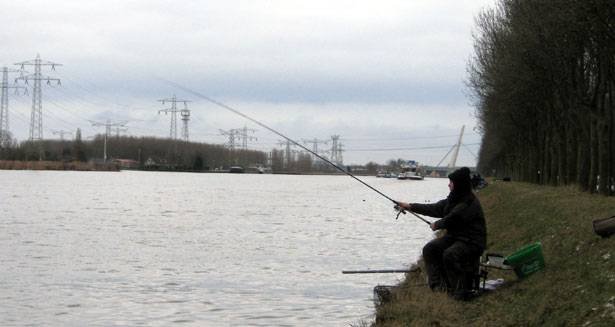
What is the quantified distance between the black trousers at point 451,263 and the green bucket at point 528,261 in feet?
2.16

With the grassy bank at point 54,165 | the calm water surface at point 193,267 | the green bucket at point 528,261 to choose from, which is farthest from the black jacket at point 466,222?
the grassy bank at point 54,165

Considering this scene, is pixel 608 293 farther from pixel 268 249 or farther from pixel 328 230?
pixel 328 230

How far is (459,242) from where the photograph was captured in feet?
43.2

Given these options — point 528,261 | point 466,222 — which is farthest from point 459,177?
point 528,261

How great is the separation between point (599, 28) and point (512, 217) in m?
6.51

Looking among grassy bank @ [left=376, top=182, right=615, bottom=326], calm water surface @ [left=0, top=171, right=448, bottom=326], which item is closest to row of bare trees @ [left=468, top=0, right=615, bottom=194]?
calm water surface @ [left=0, top=171, right=448, bottom=326]

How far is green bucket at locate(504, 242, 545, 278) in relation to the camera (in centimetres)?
1343

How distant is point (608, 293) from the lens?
1012cm

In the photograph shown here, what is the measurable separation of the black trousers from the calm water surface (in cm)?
254

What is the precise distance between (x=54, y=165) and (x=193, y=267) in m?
150

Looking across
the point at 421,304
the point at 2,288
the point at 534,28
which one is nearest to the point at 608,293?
the point at 421,304

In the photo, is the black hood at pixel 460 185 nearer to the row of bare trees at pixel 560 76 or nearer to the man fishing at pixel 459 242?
the man fishing at pixel 459 242

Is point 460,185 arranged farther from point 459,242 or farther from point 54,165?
point 54,165

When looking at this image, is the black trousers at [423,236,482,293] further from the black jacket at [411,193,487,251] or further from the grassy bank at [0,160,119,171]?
the grassy bank at [0,160,119,171]
